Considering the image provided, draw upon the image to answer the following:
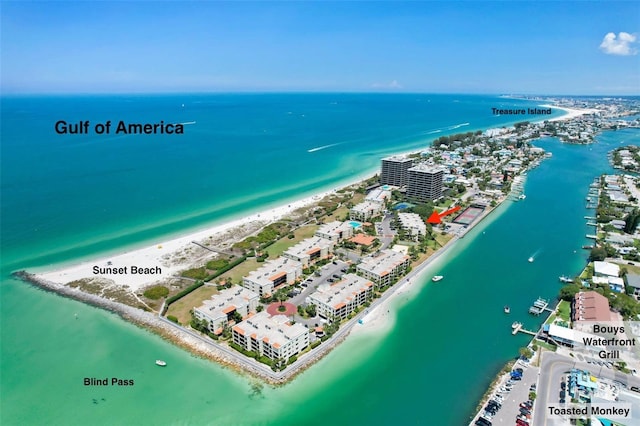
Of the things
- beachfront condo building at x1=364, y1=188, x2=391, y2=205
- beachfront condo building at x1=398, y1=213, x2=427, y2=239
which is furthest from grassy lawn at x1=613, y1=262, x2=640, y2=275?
beachfront condo building at x1=364, y1=188, x2=391, y2=205

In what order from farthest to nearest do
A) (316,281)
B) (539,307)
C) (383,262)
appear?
(383,262) < (316,281) < (539,307)

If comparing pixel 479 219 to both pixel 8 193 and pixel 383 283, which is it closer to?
pixel 383 283

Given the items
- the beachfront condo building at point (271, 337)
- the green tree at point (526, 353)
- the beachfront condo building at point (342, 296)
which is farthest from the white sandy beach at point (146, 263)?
the green tree at point (526, 353)

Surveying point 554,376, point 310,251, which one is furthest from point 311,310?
point 554,376

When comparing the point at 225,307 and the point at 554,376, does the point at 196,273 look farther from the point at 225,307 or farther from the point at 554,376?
the point at 554,376

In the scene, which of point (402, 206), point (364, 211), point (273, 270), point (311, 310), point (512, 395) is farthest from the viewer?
point (402, 206)

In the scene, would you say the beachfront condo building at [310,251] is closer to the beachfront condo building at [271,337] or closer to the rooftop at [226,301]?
the rooftop at [226,301]
